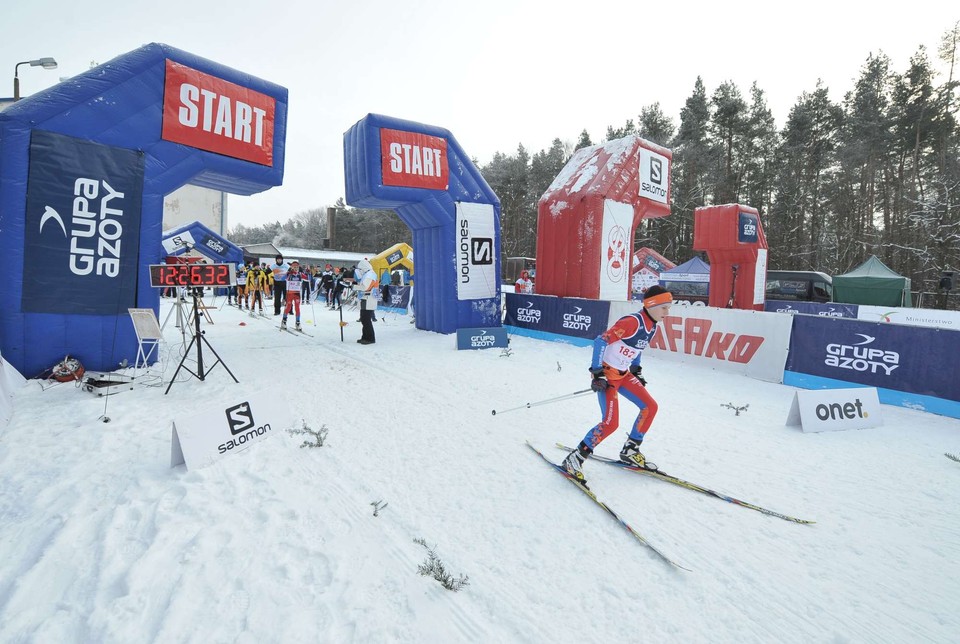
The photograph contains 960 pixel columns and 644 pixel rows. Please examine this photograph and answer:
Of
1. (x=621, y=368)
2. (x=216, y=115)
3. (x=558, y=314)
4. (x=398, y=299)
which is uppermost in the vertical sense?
(x=216, y=115)

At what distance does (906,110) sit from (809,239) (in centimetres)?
863

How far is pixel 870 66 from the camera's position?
27922mm

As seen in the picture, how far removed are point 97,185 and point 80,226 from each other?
2.31ft

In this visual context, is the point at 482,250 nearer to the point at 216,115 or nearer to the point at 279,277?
the point at 216,115

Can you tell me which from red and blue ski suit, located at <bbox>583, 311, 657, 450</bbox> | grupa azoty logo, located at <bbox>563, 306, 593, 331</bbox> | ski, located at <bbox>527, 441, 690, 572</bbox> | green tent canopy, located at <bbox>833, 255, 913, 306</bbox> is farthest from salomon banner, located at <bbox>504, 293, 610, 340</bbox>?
green tent canopy, located at <bbox>833, 255, 913, 306</bbox>

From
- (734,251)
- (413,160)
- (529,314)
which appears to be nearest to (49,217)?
Answer: (413,160)

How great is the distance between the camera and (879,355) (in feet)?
22.6

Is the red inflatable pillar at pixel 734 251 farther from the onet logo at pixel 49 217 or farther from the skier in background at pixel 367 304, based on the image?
the onet logo at pixel 49 217

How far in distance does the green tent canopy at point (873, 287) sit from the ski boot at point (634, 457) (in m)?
20.9

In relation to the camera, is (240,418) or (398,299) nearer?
(240,418)

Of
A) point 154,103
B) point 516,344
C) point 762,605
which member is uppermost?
point 154,103

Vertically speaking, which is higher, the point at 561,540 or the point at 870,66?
the point at 870,66

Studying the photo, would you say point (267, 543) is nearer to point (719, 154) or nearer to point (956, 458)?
point (956, 458)

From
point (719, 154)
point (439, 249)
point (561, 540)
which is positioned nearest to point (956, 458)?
point (561, 540)
